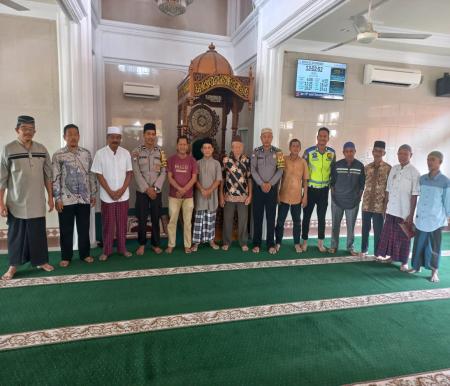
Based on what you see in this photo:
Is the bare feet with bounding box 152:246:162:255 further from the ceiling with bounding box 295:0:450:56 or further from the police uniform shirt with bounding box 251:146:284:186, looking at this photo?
the ceiling with bounding box 295:0:450:56

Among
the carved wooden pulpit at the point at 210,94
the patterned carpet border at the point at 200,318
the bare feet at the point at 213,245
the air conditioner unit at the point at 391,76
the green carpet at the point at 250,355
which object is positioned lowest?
the green carpet at the point at 250,355

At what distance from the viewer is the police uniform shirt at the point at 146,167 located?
4.19 meters

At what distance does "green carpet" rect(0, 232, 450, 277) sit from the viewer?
371 cm

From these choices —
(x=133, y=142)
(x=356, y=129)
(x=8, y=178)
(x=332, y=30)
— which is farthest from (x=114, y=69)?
(x=356, y=129)

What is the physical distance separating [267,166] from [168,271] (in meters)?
1.82

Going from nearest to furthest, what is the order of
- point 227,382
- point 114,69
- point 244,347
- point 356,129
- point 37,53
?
point 227,382 < point 244,347 < point 37,53 < point 356,129 < point 114,69

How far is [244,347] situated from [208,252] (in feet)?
6.91

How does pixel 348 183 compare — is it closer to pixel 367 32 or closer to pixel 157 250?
pixel 367 32

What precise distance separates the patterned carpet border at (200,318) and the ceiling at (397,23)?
2944 mm

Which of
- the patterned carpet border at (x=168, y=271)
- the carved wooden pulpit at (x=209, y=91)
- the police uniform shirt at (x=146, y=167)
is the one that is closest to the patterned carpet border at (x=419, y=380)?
the patterned carpet border at (x=168, y=271)

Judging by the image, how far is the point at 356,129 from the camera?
216 inches

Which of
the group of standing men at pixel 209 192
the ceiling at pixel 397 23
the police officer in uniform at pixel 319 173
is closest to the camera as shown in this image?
the group of standing men at pixel 209 192

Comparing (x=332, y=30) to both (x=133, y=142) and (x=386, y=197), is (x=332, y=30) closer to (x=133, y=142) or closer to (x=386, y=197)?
(x=386, y=197)

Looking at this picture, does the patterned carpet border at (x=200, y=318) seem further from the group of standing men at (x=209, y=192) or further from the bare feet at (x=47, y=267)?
the bare feet at (x=47, y=267)
